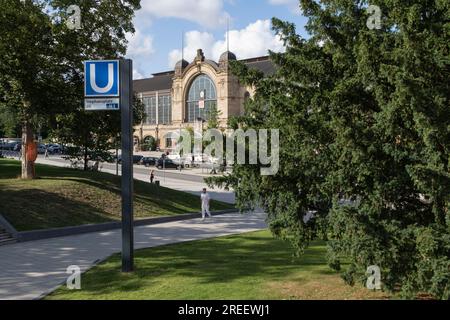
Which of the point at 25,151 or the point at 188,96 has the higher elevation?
the point at 188,96

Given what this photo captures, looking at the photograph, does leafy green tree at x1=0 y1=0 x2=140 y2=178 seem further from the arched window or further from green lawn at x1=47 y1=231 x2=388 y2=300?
the arched window

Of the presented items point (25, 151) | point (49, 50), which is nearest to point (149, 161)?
point (25, 151)

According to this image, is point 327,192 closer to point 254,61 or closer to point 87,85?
point 87,85

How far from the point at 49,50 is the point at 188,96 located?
2555 inches

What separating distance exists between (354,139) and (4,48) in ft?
56.7

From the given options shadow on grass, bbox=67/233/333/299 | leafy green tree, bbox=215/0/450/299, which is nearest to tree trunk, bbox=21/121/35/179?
shadow on grass, bbox=67/233/333/299

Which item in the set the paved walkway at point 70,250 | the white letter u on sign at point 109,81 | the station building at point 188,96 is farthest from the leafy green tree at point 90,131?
the station building at point 188,96

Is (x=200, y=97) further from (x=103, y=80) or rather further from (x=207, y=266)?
(x=207, y=266)

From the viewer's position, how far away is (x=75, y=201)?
2133 cm

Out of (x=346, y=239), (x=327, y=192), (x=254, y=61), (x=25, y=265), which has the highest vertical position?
(x=254, y=61)

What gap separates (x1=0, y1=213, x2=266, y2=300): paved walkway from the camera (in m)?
11.4

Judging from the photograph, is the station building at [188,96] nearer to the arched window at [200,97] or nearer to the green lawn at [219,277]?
the arched window at [200,97]

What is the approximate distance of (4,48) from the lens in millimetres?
20484
